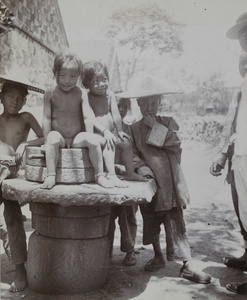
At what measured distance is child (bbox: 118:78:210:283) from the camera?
3.38m

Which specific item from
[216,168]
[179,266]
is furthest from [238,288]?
[216,168]

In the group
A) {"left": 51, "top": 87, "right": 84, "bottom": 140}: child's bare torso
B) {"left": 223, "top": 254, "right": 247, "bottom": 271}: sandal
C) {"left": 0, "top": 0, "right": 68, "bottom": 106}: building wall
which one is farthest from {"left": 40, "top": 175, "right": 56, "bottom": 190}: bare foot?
{"left": 0, "top": 0, "right": 68, "bottom": 106}: building wall

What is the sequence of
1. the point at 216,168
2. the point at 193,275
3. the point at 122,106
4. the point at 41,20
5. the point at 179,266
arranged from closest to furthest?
the point at 193,275 → the point at 216,168 → the point at 179,266 → the point at 122,106 → the point at 41,20

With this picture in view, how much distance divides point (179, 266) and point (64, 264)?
147 cm

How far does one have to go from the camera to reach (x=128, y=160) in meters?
3.26

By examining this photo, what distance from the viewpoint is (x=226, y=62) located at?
16.9ft

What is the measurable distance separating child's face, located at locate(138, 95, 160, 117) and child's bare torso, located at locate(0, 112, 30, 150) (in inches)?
44.7

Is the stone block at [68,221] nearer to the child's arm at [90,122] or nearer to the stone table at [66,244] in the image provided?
the stone table at [66,244]

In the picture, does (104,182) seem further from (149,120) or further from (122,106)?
(122,106)

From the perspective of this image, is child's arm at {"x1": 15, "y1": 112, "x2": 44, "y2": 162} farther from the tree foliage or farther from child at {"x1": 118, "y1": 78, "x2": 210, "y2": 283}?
the tree foliage

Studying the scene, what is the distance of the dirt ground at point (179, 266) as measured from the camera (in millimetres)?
3084

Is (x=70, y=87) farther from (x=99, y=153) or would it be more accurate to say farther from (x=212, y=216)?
(x=212, y=216)

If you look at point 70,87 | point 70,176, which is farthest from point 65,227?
point 70,87

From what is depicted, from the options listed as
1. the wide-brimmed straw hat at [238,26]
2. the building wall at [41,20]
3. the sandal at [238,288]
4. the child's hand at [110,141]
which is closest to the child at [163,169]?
the sandal at [238,288]
